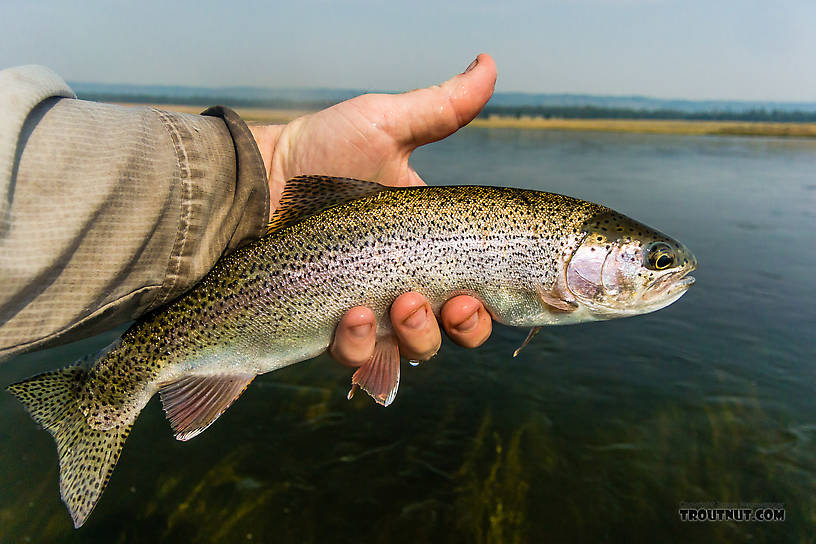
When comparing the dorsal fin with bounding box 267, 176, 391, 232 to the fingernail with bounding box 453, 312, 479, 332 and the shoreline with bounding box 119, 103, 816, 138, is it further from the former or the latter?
the shoreline with bounding box 119, 103, 816, 138

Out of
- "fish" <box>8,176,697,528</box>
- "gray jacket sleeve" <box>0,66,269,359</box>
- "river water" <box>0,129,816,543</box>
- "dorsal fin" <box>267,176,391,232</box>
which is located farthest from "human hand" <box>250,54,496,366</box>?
"river water" <box>0,129,816,543</box>

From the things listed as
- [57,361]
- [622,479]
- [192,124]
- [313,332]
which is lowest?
[57,361]

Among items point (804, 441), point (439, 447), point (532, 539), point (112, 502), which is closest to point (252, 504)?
point (112, 502)

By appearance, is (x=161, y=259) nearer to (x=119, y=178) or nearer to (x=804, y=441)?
(x=119, y=178)

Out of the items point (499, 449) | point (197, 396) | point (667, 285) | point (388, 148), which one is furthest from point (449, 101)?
point (499, 449)

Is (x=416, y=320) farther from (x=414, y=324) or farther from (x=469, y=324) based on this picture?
(x=469, y=324)

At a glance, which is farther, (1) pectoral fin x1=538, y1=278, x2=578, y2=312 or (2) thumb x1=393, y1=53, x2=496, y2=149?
(2) thumb x1=393, y1=53, x2=496, y2=149

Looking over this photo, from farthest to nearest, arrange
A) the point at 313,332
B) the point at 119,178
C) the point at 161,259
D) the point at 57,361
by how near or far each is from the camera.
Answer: the point at 57,361 < the point at 313,332 < the point at 161,259 < the point at 119,178

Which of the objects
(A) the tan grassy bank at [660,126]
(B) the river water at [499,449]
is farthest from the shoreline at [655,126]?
(B) the river water at [499,449]
